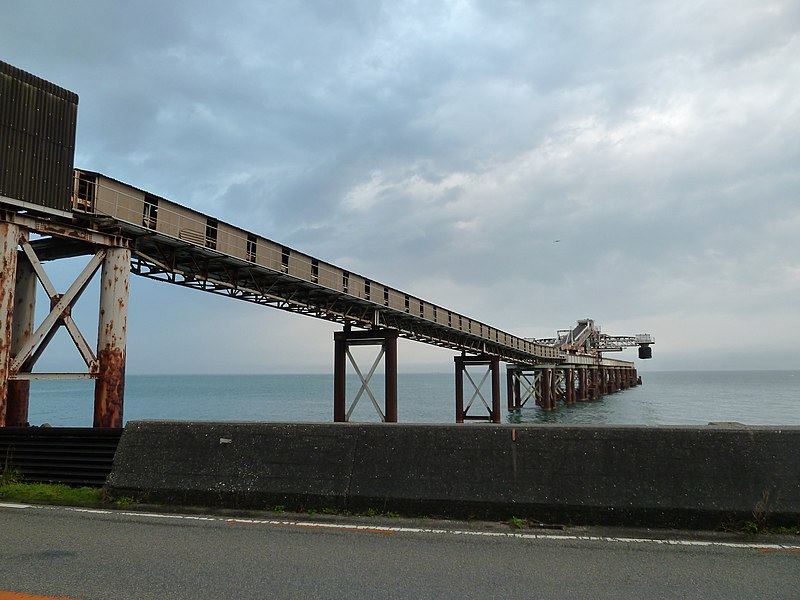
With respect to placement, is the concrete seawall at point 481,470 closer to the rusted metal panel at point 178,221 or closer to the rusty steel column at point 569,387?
the rusted metal panel at point 178,221

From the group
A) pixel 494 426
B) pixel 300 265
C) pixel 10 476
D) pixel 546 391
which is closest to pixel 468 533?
pixel 494 426

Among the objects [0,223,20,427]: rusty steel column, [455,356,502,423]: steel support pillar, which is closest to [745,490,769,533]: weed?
[0,223,20,427]: rusty steel column

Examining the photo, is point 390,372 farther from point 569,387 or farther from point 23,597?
point 569,387

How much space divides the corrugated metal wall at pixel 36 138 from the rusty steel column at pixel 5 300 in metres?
1.12

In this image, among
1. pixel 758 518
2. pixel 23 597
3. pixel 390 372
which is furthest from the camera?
pixel 390 372

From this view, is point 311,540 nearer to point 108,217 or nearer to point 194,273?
point 108,217

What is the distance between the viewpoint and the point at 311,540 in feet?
19.6

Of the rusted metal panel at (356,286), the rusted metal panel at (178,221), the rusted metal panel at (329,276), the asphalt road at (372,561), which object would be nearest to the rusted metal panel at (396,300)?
the rusted metal panel at (356,286)

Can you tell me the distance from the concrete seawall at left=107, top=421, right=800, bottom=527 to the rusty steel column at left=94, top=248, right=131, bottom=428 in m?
7.59

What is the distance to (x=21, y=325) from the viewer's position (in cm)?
1490

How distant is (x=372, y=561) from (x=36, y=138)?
14033 millimetres

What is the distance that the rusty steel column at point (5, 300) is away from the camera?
1238 centimetres

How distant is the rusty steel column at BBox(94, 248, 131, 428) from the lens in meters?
14.9

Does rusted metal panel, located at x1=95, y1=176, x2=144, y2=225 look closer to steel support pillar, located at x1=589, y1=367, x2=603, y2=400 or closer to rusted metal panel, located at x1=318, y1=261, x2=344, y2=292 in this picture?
rusted metal panel, located at x1=318, y1=261, x2=344, y2=292
